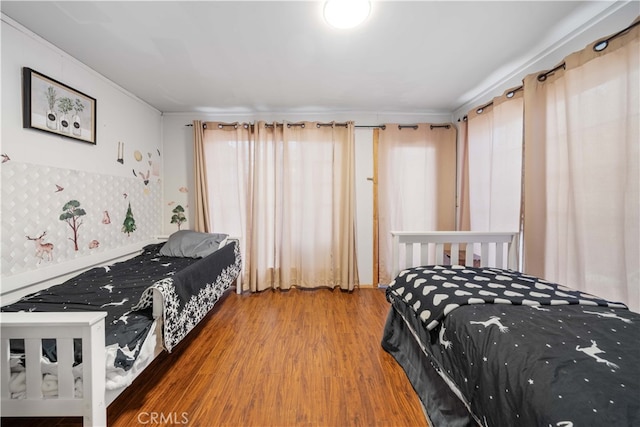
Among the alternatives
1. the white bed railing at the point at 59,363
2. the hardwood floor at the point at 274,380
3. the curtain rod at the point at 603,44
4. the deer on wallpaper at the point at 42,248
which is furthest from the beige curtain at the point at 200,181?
the curtain rod at the point at 603,44

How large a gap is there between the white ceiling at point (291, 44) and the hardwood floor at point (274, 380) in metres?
2.37

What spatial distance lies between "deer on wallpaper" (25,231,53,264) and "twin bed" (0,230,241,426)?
247 millimetres

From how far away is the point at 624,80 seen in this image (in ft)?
4.56

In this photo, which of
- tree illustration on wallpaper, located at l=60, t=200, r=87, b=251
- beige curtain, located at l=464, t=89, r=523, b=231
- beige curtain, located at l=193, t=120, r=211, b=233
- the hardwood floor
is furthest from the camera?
beige curtain, located at l=193, t=120, r=211, b=233

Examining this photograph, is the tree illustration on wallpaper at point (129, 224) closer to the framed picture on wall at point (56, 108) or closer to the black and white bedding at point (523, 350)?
the framed picture on wall at point (56, 108)

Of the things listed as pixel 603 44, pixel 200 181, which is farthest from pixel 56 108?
pixel 603 44

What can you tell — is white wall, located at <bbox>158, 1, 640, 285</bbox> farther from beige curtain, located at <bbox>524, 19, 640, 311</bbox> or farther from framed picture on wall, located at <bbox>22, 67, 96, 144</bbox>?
beige curtain, located at <bbox>524, 19, 640, 311</bbox>

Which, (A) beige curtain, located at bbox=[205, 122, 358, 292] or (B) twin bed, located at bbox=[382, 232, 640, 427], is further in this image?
(A) beige curtain, located at bbox=[205, 122, 358, 292]

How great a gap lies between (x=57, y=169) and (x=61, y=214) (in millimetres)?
353

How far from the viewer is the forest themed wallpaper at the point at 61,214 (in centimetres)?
162

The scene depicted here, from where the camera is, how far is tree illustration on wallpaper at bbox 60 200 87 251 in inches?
77.7

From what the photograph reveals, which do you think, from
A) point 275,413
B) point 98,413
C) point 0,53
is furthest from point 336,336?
point 0,53

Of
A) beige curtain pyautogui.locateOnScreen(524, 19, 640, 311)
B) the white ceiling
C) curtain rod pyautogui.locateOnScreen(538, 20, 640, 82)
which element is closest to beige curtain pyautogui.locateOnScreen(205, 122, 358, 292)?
the white ceiling

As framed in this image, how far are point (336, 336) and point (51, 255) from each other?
234cm
